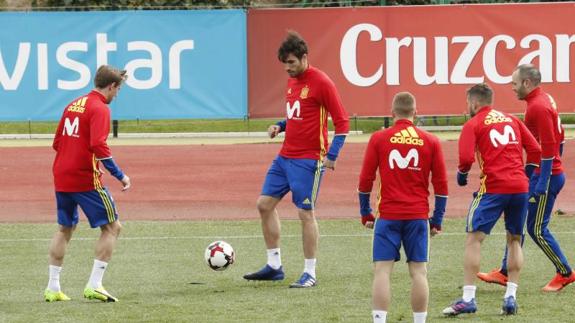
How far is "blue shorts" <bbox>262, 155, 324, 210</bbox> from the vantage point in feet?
37.7

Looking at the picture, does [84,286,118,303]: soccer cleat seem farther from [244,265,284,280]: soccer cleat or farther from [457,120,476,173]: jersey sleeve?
[457,120,476,173]: jersey sleeve

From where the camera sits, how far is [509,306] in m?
9.72

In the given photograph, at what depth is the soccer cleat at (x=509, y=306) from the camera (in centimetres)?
972

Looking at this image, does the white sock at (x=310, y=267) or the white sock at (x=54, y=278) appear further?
the white sock at (x=310, y=267)

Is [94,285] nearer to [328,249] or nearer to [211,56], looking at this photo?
[328,249]

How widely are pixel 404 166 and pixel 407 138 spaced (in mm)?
200

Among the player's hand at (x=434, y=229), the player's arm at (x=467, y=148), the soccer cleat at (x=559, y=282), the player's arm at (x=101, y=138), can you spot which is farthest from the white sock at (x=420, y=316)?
the player's arm at (x=101, y=138)

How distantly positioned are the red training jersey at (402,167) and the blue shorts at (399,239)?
0.19ft

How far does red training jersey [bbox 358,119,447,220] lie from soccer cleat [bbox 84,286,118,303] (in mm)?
2772

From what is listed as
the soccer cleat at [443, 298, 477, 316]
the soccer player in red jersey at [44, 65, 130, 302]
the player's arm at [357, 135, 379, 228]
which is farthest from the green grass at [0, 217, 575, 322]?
the player's arm at [357, 135, 379, 228]

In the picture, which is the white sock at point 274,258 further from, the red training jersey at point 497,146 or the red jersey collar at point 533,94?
the red jersey collar at point 533,94

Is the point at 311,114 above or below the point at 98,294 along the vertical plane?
above

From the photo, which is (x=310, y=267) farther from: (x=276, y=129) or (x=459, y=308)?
(x=459, y=308)

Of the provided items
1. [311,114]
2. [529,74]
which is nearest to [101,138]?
[311,114]
